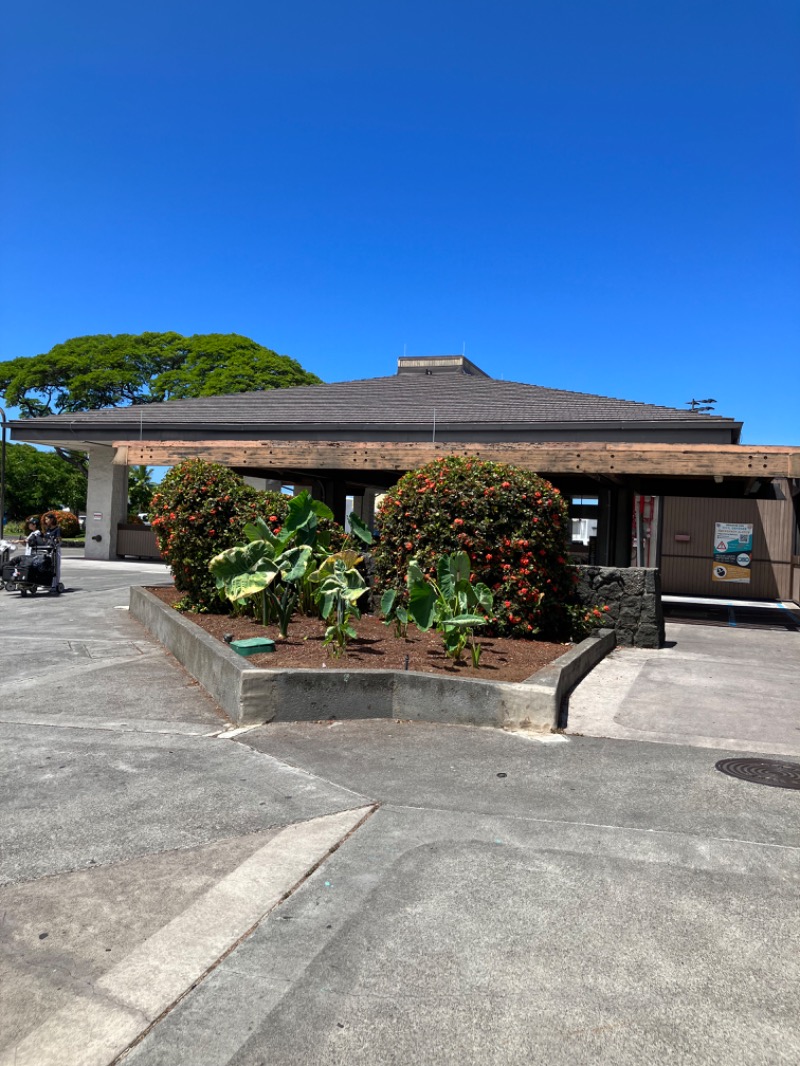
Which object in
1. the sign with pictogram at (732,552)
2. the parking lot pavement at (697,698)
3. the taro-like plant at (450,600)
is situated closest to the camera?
the parking lot pavement at (697,698)

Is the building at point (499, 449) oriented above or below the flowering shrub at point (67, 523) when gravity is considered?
above

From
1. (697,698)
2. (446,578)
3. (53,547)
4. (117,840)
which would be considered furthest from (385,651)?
(53,547)

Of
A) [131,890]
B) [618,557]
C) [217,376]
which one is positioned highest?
[217,376]

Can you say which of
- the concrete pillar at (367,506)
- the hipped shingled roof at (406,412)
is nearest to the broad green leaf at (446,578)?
the hipped shingled roof at (406,412)

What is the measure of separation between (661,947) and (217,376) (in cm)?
4335

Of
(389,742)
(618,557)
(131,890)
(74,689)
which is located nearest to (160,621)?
(74,689)

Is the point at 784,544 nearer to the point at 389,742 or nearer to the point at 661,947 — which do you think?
the point at 389,742

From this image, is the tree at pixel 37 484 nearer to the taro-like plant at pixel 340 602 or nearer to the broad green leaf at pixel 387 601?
the taro-like plant at pixel 340 602

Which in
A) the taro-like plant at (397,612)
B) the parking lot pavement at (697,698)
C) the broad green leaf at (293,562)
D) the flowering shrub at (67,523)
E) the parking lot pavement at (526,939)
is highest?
the flowering shrub at (67,523)

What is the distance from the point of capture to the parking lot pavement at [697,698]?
21.4 ft

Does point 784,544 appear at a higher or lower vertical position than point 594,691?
higher

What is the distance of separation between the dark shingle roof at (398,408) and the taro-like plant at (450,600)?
11.4m

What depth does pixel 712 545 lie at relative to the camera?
22.6m

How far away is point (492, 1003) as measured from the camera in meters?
2.79
